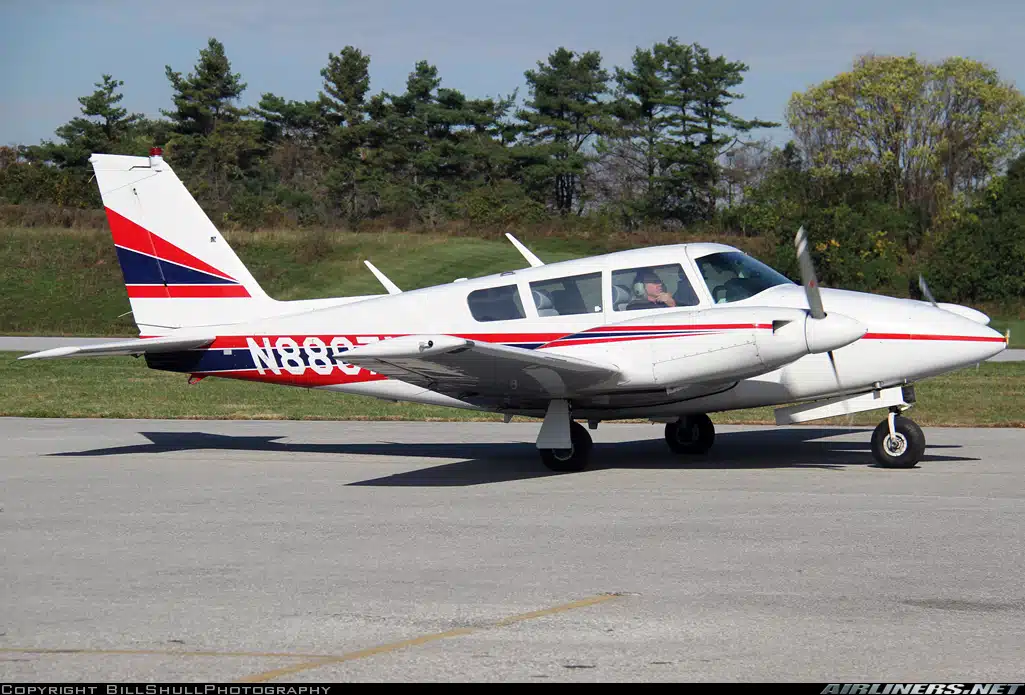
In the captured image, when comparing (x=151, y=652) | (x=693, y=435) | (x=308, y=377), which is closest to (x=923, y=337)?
(x=693, y=435)

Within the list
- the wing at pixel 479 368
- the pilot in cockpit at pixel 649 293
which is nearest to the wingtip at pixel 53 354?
the wing at pixel 479 368

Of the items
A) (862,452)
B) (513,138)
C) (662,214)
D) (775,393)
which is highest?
(513,138)

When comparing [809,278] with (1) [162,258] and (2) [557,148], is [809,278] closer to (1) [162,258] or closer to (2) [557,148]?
(1) [162,258]

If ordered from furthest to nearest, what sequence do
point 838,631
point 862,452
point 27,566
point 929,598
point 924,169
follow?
point 924,169 → point 862,452 → point 27,566 → point 929,598 → point 838,631

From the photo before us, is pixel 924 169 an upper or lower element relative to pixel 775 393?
upper

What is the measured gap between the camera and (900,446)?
39.1 ft

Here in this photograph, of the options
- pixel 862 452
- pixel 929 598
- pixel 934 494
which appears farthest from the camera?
pixel 862 452

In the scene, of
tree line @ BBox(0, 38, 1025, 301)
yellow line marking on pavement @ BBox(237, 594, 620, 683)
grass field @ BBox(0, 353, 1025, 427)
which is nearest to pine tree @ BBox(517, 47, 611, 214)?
tree line @ BBox(0, 38, 1025, 301)

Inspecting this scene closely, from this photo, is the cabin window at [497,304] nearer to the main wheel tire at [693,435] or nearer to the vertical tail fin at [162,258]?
the main wheel tire at [693,435]

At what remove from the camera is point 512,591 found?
271 inches

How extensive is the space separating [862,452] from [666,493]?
391 centimetres

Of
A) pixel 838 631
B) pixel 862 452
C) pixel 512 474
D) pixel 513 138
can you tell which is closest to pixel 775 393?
pixel 862 452

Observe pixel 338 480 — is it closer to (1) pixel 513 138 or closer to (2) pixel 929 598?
(2) pixel 929 598

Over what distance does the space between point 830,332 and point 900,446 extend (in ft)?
6.20
